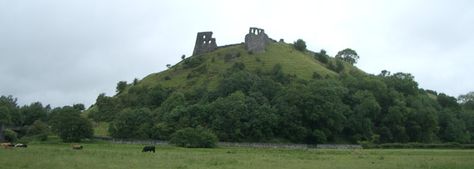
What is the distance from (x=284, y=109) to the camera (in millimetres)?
132875

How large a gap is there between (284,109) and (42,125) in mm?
64479

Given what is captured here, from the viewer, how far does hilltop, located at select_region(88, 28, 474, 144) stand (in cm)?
13038

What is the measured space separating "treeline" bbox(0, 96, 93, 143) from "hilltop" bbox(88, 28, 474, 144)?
34.6ft

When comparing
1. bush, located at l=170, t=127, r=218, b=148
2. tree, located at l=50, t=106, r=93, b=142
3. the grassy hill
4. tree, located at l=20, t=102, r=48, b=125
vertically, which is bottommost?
bush, located at l=170, t=127, r=218, b=148

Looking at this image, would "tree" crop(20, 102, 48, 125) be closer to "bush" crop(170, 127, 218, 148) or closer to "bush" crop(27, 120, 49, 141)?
"bush" crop(27, 120, 49, 141)

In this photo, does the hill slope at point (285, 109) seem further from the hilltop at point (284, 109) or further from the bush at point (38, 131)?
the bush at point (38, 131)

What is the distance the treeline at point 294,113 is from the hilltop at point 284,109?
0.76ft

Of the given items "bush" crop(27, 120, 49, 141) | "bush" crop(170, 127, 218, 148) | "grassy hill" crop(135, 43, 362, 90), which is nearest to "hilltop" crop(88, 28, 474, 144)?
"grassy hill" crop(135, 43, 362, 90)

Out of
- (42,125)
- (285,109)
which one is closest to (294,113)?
(285,109)

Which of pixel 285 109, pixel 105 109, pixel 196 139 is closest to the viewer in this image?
pixel 196 139

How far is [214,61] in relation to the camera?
19775cm

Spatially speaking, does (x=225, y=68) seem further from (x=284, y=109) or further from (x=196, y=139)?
(x=196, y=139)

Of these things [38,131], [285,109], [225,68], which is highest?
[225,68]

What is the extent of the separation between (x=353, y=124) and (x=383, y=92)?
25.4 meters
